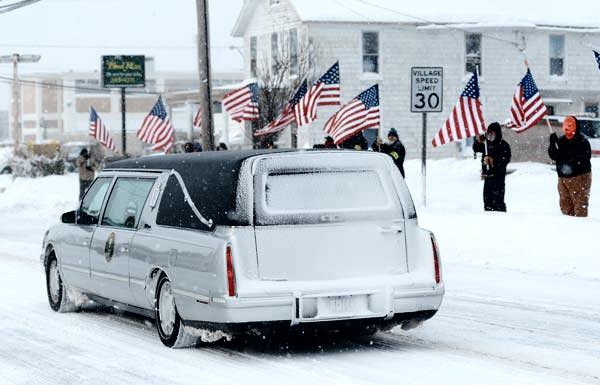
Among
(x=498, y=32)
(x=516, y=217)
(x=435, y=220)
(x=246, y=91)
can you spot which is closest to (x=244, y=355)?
(x=516, y=217)

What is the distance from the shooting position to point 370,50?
50.1m

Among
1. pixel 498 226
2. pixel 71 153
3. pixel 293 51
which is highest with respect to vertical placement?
pixel 293 51

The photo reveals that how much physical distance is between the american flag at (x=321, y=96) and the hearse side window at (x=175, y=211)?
17261 millimetres

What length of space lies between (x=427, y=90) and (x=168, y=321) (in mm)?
13490

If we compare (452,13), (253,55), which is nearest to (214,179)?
(452,13)

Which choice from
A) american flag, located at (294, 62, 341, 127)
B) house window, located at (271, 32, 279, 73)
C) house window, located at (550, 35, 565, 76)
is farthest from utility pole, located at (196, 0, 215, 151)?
house window, located at (550, 35, 565, 76)

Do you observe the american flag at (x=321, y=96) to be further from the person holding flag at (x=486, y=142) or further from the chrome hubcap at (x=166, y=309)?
the chrome hubcap at (x=166, y=309)

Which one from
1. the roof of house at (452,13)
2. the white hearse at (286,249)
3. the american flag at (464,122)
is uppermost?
the roof of house at (452,13)

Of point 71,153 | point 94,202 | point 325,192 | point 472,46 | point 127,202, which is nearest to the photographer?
point 325,192

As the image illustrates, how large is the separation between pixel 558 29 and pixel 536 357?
43.5 meters

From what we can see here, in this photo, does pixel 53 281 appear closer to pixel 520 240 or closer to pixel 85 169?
pixel 520 240

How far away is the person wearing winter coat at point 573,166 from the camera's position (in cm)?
1888

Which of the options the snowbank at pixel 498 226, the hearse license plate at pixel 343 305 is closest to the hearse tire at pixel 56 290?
the hearse license plate at pixel 343 305

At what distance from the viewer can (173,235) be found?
32.0 ft
